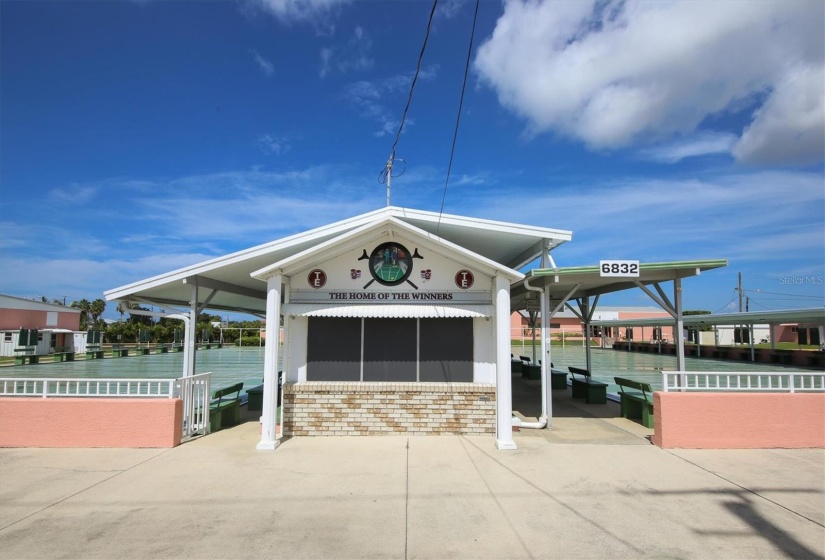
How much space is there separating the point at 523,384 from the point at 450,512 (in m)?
11.5

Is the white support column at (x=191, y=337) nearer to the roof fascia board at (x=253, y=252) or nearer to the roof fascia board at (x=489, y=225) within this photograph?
the roof fascia board at (x=253, y=252)

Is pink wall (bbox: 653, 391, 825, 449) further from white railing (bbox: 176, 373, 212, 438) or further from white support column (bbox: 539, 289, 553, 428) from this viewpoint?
white railing (bbox: 176, 373, 212, 438)

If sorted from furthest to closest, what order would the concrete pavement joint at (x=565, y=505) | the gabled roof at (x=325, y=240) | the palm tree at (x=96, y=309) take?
the palm tree at (x=96, y=309) → the gabled roof at (x=325, y=240) → the concrete pavement joint at (x=565, y=505)

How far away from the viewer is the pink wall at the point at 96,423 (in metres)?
7.64

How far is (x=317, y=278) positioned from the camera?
877 cm

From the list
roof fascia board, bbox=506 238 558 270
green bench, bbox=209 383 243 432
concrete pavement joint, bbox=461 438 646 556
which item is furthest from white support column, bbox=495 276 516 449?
green bench, bbox=209 383 243 432

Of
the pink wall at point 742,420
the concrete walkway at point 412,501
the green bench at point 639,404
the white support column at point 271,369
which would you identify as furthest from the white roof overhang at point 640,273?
the white support column at point 271,369

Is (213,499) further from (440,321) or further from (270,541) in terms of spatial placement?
(440,321)

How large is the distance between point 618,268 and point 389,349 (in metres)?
4.21

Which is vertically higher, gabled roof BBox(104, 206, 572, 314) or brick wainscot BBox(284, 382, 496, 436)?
gabled roof BBox(104, 206, 572, 314)

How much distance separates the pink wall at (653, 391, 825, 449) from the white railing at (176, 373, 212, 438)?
764 cm

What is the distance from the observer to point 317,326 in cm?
882

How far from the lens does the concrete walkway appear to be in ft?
14.2

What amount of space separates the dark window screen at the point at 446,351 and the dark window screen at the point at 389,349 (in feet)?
0.70
